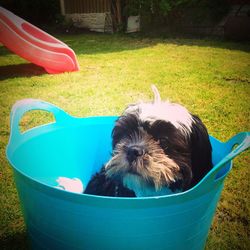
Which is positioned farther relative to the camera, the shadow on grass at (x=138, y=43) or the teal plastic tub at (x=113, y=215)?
the shadow on grass at (x=138, y=43)

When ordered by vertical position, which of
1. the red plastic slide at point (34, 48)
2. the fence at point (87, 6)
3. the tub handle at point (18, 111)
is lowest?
the fence at point (87, 6)

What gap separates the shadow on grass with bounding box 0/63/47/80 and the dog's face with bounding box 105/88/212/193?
5874mm

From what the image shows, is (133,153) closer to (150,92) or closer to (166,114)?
(166,114)

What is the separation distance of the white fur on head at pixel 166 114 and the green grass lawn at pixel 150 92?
114cm

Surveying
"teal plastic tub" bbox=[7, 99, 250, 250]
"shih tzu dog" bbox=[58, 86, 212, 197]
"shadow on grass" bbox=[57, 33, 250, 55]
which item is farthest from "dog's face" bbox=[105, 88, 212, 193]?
"shadow on grass" bbox=[57, 33, 250, 55]

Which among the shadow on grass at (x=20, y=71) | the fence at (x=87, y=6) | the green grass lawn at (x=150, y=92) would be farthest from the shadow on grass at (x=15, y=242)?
the fence at (x=87, y=6)

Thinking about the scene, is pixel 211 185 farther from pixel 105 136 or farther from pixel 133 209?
pixel 105 136

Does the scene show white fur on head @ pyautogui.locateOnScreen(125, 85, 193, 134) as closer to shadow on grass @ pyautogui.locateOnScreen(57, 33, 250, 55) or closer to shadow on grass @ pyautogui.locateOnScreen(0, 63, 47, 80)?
shadow on grass @ pyautogui.locateOnScreen(0, 63, 47, 80)

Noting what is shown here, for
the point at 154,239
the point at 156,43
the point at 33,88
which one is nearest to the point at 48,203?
the point at 154,239

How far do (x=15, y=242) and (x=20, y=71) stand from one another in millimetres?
6321

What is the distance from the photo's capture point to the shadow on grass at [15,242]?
2.53 meters

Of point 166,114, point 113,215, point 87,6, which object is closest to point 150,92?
point 166,114

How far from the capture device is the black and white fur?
85.5 inches

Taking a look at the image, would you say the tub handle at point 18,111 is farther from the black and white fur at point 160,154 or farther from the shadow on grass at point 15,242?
the shadow on grass at point 15,242
